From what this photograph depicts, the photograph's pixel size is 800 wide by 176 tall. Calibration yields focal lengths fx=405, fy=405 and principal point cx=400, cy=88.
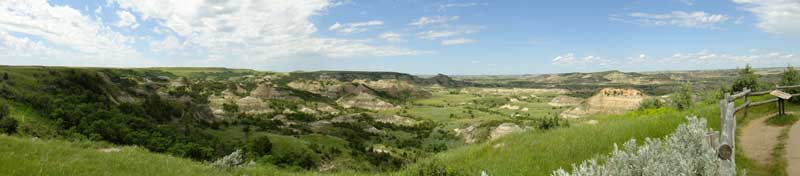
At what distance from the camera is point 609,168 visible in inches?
192

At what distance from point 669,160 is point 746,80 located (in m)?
38.6

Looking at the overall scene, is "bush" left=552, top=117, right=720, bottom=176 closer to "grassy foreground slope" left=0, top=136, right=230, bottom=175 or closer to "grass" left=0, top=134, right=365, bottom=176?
"grass" left=0, top=134, right=365, bottom=176

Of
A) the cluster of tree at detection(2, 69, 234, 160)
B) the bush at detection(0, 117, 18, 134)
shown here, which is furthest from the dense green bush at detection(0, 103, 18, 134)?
the cluster of tree at detection(2, 69, 234, 160)

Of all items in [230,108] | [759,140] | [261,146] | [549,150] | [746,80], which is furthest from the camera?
[230,108]

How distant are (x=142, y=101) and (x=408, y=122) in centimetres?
10064

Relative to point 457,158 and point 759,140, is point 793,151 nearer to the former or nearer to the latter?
point 759,140

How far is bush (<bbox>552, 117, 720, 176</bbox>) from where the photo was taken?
424 centimetres

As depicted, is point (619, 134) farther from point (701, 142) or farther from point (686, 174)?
point (686, 174)

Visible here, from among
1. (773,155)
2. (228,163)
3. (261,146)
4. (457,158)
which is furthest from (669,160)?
(261,146)

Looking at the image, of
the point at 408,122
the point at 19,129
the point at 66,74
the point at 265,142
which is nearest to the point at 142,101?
the point at 66,74

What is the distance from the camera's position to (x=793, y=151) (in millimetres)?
10492

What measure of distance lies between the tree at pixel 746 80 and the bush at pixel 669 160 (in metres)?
35.6

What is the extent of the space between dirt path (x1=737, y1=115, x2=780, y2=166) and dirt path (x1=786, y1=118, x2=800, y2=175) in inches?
13.3

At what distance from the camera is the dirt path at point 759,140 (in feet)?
35.0
